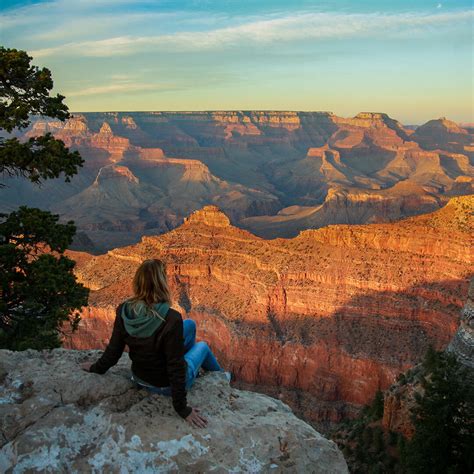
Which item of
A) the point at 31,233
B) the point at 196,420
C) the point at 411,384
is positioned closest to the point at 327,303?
the point at 411,384

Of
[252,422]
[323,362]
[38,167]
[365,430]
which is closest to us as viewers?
[252,422]

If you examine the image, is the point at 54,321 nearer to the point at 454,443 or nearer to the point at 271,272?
the point at 454,443

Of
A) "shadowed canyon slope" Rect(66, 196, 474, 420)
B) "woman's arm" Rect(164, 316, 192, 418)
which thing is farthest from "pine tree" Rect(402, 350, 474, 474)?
"shadowed canyon slope" Rect(66, 196, 474, 420)

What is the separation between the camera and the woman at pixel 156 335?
24.1ft

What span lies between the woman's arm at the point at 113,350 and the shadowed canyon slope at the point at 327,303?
26131 mm

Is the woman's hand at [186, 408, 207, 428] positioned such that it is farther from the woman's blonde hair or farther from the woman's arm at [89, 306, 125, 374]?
the woman's blonde hair

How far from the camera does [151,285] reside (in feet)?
24.3

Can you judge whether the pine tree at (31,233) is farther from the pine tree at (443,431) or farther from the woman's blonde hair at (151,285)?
the pine tree at (443,431)

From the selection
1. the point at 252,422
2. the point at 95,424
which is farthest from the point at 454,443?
the point at 95,424

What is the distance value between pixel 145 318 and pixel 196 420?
166cm

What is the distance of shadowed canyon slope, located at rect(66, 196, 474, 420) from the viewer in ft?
107

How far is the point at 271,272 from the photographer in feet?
130

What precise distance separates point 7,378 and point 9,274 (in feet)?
20.4

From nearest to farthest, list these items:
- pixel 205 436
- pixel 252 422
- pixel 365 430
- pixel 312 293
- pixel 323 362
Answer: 1. pixel 205 436
2. pixel 252 422
3. pixel 365 430
4. pixel 323 362
5. pixel 312 293
